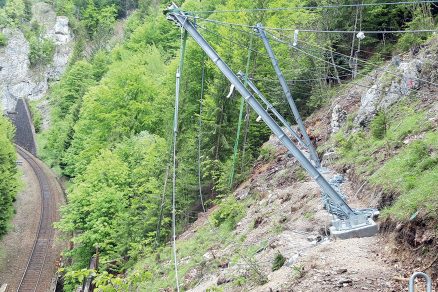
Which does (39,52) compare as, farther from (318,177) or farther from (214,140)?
(318,177)

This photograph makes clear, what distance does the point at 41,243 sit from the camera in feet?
111

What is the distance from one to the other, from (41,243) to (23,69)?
55.2 m

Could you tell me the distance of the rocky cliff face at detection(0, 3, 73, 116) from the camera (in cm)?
7825

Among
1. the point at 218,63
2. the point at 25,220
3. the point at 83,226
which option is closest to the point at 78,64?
the point at 25,220

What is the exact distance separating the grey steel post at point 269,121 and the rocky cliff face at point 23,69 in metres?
70.0

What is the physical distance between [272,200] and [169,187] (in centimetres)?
A: 639

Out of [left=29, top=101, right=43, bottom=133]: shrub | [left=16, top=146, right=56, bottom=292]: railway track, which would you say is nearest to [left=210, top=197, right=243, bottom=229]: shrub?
[left=16, top=146, right=56, bottom=292]: railway track

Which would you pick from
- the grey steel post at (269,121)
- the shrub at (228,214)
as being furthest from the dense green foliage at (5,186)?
the grey steel post at (269,121)

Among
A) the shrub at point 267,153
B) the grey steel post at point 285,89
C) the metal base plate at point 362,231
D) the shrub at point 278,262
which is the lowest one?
the shrub at point 267,153

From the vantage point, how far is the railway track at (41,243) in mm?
28375

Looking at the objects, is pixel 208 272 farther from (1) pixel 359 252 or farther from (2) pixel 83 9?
(2) pixel 83 9

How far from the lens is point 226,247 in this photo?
591 inches

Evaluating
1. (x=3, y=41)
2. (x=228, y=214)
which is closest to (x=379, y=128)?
(x=228, y=214)

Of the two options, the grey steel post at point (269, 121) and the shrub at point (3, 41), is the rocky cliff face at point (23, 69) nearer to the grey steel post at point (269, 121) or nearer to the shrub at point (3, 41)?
the shrub at point (3, 41)
